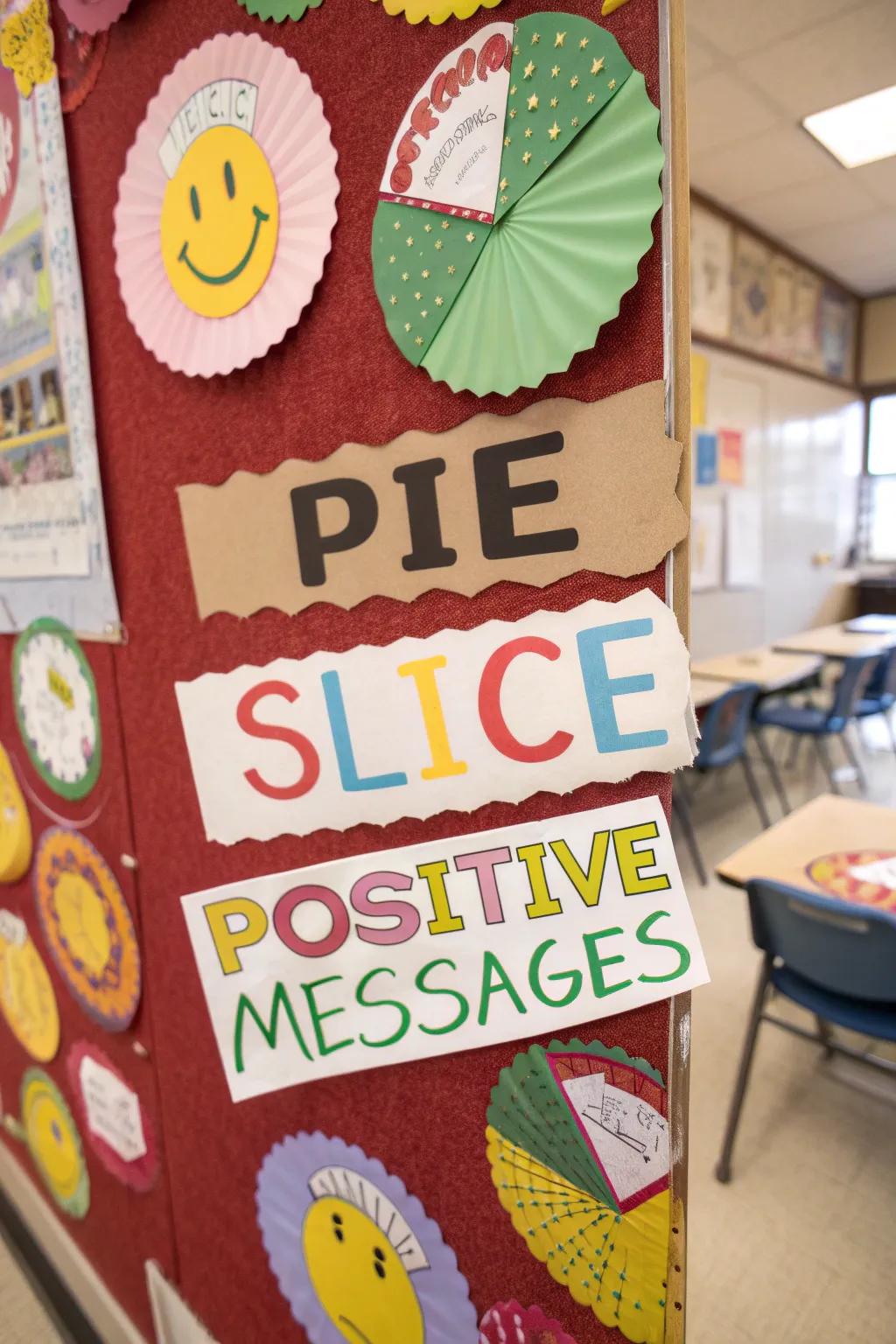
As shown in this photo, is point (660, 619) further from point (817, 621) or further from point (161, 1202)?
point (817, 621)

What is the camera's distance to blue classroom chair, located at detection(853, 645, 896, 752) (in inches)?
161

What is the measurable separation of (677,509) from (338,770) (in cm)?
38

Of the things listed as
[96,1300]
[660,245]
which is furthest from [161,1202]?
[660,245]

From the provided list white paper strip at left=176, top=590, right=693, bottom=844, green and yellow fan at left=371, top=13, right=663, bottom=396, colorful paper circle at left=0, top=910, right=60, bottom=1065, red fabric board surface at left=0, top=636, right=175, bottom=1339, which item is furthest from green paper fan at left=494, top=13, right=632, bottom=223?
colorful paper circle at left=0, top=910, right=60, bottom=1065

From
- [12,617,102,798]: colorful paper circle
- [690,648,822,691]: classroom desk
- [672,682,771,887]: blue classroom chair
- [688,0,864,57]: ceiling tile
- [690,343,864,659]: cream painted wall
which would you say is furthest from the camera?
[690,343,864,659]: cream painted wall

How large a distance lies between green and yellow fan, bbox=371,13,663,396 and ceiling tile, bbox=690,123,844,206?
366 centimetres

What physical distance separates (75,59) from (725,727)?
121 inches

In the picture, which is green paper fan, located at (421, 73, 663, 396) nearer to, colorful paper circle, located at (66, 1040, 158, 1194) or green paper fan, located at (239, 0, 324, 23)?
green paper fan, located at (239, 0, 324, 23)

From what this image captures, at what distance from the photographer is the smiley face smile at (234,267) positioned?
26.2 inches

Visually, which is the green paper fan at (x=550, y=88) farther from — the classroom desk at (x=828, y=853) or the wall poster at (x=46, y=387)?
the classroom desk at (x=828, y=853)

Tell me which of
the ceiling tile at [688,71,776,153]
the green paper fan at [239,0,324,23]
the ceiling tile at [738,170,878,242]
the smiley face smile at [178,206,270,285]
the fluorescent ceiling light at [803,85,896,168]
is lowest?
the smiley face smile at [178,206,270,285]

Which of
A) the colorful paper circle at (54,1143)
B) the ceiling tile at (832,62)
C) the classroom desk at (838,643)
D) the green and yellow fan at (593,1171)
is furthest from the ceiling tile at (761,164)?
the colorful paper circle at (54,1143)

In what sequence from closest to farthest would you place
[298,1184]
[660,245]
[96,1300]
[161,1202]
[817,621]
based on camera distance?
[660,245] → [298,1184] → [161,1202] → [96,1300] → [817,621]

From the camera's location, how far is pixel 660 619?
559 millimetres
